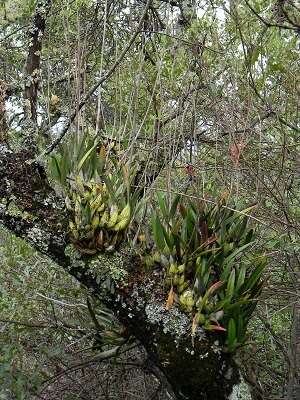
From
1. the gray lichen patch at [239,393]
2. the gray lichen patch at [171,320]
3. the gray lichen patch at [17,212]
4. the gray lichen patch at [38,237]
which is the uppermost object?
the gray lichen patch at [17,212]

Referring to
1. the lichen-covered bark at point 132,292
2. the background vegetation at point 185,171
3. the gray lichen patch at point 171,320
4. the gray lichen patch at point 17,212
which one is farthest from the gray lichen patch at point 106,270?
the background vegetation at point 185,171

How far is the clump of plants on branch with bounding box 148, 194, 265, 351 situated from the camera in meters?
2.59

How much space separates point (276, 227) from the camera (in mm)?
3352

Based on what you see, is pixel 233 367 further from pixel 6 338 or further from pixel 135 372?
pixel 6 338

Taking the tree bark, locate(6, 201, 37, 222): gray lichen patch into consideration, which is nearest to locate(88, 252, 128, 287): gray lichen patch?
locate(6, 201, 37, 222): gray lichen patch

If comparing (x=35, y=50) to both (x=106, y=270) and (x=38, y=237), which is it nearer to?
(x=38, y=237)

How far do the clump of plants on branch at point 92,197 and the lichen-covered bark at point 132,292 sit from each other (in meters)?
0.06

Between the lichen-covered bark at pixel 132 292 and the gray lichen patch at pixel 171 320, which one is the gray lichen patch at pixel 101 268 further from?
the gray lichen patch at pixel 171 320

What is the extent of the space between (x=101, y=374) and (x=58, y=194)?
1.44 metres

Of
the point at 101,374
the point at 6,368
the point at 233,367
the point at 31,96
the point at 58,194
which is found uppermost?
the point at 31,96

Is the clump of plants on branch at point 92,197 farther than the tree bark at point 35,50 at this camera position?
No

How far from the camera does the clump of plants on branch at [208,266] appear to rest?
259 centimetres

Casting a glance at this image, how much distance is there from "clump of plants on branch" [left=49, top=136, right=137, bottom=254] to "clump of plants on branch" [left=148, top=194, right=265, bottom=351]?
0.19 meters

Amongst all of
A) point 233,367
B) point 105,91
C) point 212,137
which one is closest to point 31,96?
point 105,91
